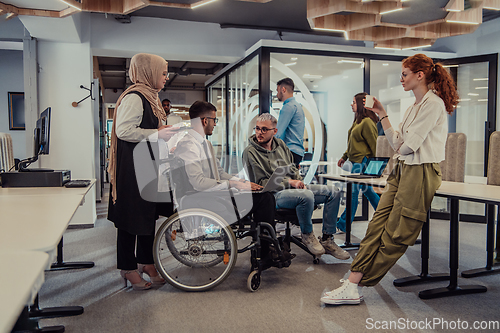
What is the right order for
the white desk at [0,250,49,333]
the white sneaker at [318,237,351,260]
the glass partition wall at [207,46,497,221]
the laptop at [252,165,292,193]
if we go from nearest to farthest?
1. the white desk at [0,250,49,333]
2. the laptop at [252,165,292,193]
3. the white sneaker at [318,237,351,260]
4. the glass partition wall at [207,46,497,221]

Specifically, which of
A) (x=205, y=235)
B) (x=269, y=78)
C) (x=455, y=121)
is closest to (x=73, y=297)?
(x=205, y=235)

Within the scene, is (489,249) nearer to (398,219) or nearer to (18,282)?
(398,219)

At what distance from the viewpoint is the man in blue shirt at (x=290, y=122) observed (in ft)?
12.7

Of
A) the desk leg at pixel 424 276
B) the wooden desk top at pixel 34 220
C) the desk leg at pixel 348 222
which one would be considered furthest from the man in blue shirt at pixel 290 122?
the wooden desk top at pixel 34 220

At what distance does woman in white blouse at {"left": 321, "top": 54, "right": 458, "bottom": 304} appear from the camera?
2.08m

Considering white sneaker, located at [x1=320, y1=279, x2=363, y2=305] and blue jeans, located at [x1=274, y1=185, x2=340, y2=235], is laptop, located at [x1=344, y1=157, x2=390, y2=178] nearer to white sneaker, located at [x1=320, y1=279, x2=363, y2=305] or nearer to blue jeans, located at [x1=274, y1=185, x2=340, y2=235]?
blue jeans, located at [x1=274, y1=185, x2=340, y2=235]

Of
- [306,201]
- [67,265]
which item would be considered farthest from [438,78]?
[67,265]

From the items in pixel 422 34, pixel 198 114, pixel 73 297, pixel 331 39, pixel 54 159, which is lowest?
pixel 73 297

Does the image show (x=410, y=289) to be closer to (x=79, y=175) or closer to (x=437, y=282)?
(x=437, y=282)

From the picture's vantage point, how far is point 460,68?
525cm

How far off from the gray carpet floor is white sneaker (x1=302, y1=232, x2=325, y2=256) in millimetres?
135

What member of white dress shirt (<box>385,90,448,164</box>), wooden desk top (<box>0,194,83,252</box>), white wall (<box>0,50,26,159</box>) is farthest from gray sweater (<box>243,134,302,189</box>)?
white wall (<box>0,50,26,159</box>)

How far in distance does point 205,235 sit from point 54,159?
3021 millimetres

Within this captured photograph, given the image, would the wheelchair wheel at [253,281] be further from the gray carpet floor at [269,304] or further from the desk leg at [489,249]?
the desk leg at [489,249]
